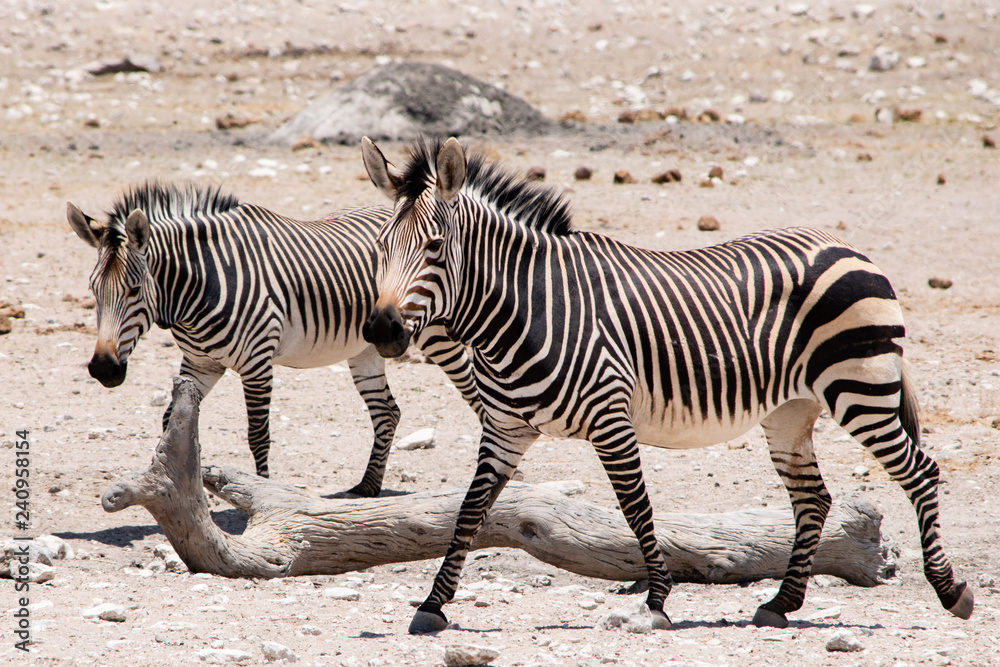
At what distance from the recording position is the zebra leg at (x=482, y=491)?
4719 millimetres

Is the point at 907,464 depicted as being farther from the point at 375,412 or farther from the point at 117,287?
the point at 117,287

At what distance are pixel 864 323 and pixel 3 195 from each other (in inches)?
490

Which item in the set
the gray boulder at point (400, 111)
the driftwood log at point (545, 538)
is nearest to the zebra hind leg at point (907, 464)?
the driftwood log at point (545, 538)

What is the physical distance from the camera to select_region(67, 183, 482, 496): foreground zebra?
5961mm

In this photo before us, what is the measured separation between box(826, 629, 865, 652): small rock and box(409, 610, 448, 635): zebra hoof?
169 centimetres

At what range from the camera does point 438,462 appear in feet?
24.8

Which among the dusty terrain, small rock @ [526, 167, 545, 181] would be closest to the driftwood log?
the dusty terrain

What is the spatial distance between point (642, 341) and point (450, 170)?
3.99ft

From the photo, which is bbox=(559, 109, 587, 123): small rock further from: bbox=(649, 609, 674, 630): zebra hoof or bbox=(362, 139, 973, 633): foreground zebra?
bbox=(649, 609, 674, 630): zebra hoof

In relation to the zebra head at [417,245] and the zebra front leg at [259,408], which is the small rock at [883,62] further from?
the zebra head at [417,245]

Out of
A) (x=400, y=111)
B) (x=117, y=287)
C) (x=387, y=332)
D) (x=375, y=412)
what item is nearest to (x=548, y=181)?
(x=400, y=111)

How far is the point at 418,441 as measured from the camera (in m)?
7.80

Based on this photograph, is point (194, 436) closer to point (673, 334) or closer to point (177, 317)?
point (177, 317)

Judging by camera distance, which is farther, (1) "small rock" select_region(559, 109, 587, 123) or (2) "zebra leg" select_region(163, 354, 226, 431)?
(1) "small rock" select_region(559, 109, 587, 123)
